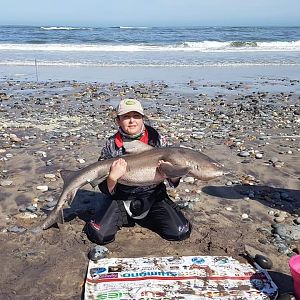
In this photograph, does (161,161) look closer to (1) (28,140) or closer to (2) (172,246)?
(2) (172,246)


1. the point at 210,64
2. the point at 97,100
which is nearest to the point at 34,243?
the point at 97,100

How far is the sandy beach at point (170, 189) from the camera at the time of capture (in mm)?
4750

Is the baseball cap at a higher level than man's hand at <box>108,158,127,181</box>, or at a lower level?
higher

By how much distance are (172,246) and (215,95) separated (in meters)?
10.3

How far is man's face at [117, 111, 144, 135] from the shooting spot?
4.82 meters

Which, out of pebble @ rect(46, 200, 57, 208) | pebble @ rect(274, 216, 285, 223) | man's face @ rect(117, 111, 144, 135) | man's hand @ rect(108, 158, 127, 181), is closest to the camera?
man's hand @ rect(108, 158, 127, 181)

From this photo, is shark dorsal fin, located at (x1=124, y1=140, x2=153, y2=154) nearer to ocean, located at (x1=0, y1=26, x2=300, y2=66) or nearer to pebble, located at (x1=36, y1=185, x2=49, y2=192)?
pebble, located at (x1=36, y1=185, x2=49, y2=192)

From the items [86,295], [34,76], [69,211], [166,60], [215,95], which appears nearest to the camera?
[86,295]

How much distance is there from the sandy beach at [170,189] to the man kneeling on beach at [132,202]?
133 mm

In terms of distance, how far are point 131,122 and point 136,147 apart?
0.29 m

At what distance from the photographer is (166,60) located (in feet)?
85.7

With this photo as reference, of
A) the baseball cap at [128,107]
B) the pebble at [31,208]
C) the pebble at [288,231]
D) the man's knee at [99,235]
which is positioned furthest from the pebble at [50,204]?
the pebble at [288,231]

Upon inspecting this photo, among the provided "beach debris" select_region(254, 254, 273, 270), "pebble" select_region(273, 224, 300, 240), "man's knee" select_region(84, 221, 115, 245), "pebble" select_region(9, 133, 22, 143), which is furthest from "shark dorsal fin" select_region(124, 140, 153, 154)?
"pebble" select_region(9, 133, 22, 143)

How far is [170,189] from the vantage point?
6.55 metres
